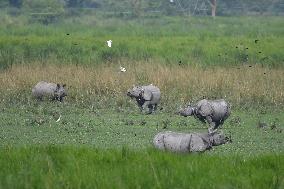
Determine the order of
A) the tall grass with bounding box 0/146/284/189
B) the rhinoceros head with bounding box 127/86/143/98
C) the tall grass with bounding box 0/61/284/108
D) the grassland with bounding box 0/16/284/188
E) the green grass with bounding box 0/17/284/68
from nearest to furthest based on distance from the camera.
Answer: the tall grass with bounding box 0/146/284/189 < the grassland with bounding box 0/16/284/188 < the rhinoceros head with bounding box 127/86/143/98 < the tall grass with bounding box 0/61/284/108 < the green grass with bounding box 0/17/284/68

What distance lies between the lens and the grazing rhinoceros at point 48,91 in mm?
13492

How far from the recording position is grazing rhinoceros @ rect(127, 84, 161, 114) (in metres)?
12.4

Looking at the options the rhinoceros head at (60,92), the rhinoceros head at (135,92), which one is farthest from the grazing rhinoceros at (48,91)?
the rhinoceros head at (135,92)

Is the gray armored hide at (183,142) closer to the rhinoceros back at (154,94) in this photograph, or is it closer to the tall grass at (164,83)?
the rhinoceros back at (154,94)

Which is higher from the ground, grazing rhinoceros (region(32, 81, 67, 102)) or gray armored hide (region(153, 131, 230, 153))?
gray armored hide (region(153, 131, 230, 153))

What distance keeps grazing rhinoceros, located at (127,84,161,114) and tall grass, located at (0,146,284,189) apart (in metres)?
6.03

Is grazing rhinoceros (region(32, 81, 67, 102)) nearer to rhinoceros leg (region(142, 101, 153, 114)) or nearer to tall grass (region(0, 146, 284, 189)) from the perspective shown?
rhinoceros leg (region(142, 101, 153, 114))

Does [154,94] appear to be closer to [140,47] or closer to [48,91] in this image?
[48,91]

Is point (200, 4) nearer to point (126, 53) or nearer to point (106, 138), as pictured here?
point (126, 53)

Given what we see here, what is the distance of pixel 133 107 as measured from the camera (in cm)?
1335

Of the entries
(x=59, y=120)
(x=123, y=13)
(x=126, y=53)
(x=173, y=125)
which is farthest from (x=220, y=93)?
(x=123, y=13)

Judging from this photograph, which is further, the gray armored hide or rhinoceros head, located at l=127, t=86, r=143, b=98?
rhinoceros head, located at l=127, t=86, r=143, b=98

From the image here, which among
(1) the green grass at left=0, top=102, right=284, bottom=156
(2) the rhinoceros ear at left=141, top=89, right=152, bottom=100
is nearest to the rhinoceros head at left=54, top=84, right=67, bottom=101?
(1) the green grass at left=0, top=102, right=284, bottom=156

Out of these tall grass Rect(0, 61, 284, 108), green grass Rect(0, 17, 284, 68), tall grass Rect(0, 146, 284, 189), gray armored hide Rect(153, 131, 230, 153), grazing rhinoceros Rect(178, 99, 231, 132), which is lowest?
green grass Rect(0, 17, 284, 68)
